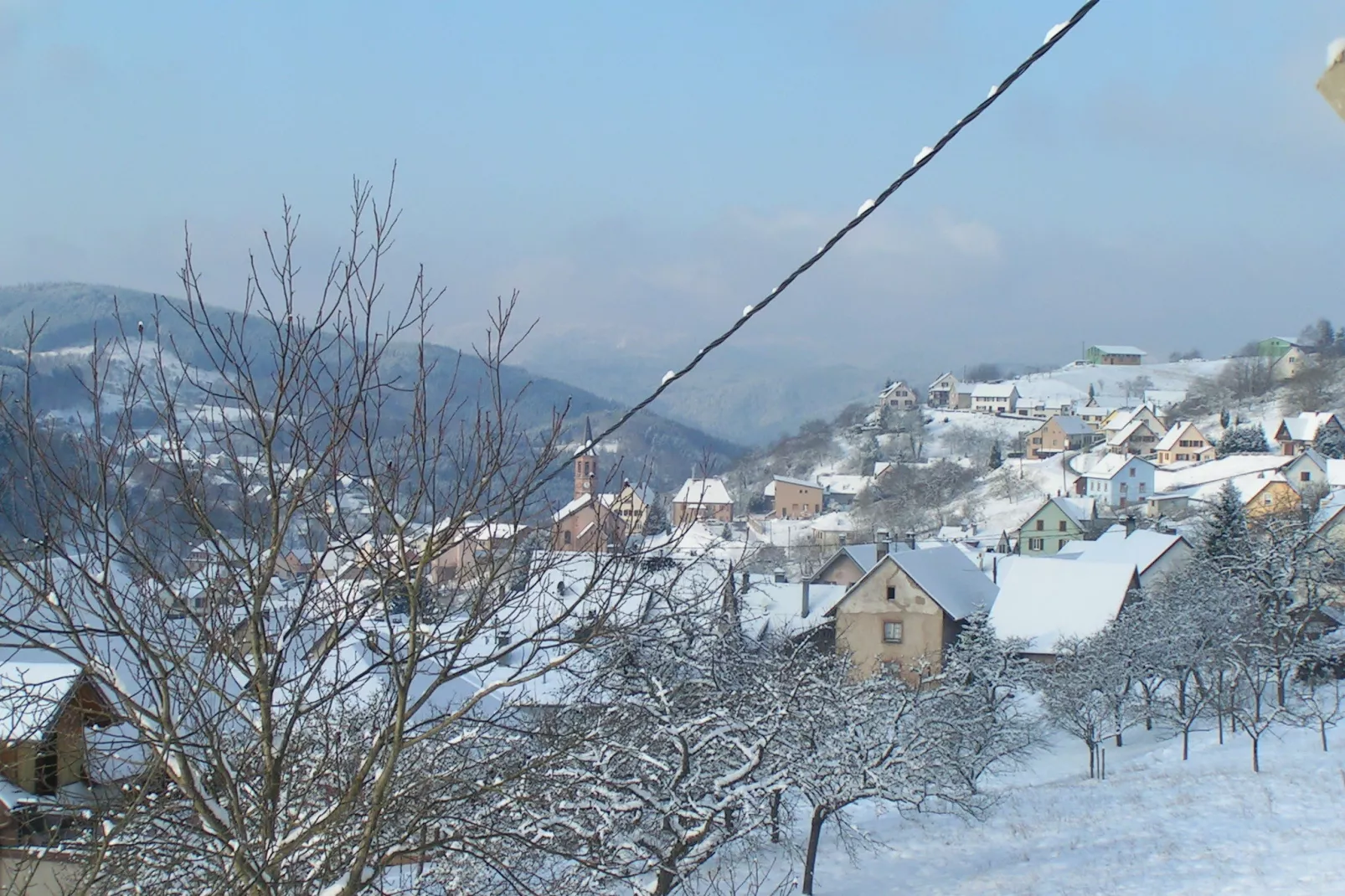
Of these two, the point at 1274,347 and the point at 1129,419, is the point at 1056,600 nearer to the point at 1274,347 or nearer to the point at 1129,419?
the point at 1129,419

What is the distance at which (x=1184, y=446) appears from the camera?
76312 millimetres

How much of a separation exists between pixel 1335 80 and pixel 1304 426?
256 feet

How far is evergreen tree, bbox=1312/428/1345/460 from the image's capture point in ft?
211

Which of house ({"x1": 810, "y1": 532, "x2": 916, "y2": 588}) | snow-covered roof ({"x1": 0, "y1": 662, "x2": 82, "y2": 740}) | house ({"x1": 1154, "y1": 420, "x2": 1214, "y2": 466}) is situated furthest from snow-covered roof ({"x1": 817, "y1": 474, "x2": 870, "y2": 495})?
snow-covered roof ({"x1": 0, "y1": 662, "x2": 82, "y2": 740})

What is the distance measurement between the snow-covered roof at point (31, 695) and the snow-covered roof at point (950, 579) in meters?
24.6

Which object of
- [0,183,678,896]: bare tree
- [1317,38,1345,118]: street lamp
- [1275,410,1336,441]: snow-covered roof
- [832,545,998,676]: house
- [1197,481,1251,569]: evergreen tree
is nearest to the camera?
[1317,38,1345,118]: street lamp

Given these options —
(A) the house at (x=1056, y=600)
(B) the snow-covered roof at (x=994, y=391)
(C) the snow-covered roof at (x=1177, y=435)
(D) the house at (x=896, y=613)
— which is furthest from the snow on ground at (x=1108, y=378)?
(D) the house at (x=896, y=613)

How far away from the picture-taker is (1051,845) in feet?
49.5

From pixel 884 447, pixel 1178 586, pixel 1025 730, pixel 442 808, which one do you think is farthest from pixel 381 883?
pixel 884 447

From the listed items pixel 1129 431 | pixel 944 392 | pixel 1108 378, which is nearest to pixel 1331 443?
pixel 1129 431

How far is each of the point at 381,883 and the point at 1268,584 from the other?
23511 mm

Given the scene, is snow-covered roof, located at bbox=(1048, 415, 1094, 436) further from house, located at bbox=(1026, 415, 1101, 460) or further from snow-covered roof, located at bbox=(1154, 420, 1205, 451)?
snow-covered roof, located at bbox=(1154, 420, 1205, 451)

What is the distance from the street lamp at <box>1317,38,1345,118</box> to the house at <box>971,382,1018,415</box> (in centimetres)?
11051

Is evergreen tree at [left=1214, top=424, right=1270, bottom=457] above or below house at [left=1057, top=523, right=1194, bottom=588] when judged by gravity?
above
